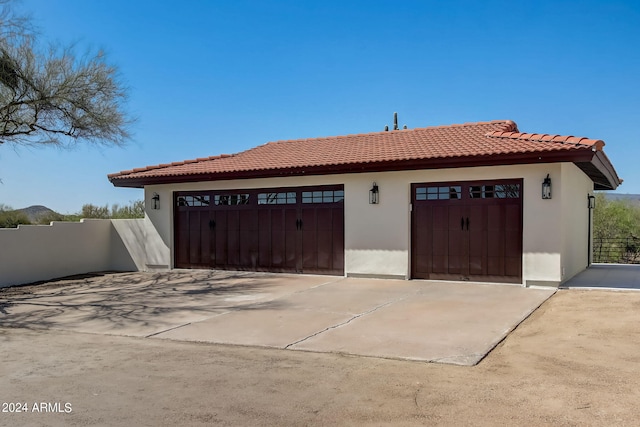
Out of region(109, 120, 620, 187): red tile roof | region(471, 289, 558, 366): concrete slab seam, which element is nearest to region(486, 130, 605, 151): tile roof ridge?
region(109, 120, 620, 187): red tile roof

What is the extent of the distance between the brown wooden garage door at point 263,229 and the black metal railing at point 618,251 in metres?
12.6

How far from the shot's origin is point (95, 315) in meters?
8.84

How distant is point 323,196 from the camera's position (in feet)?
44.3

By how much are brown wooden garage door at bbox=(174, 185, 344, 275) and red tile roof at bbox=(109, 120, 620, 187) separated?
738mm

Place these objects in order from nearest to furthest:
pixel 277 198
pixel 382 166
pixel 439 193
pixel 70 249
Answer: pixel 439 193 → pixel 382 166 → pixel 277 198 → pixel 70 249

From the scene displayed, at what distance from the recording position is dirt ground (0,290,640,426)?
4.05 meters

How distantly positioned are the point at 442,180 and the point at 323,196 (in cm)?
318

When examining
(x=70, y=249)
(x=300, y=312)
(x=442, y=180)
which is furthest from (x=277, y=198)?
(x=70, y=249)

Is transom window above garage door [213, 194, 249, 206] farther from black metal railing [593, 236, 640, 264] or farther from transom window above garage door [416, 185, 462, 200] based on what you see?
black metal railing [593, 236, 640, 264]

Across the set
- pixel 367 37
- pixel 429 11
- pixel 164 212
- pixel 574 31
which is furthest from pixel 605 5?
pixel 164 212

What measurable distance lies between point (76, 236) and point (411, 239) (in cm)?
1006

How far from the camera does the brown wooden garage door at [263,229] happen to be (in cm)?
1341

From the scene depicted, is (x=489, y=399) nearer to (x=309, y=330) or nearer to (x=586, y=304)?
(x=309, y=330)

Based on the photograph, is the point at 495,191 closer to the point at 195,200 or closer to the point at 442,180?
the point at 442,180
